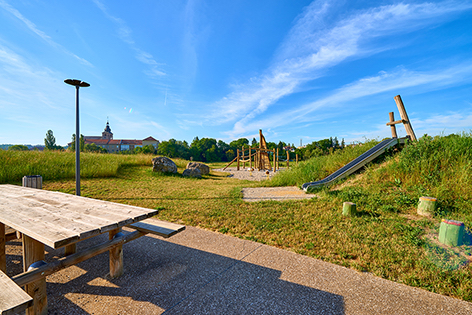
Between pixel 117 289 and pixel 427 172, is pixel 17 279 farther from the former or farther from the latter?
pixel 427 172

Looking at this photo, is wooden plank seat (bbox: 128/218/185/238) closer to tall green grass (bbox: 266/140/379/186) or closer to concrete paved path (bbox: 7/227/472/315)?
concrete paved path (bbox: 7/227/472/315)

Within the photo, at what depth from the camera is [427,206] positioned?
3.99 metres

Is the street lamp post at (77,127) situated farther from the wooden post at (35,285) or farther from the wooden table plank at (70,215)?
the wooden post at (35,285)

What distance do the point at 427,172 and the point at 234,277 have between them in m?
5.33

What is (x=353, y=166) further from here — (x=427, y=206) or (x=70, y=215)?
(x=70, y=215)

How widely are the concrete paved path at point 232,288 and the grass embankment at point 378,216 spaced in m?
0.33

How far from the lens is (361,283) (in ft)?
7.94

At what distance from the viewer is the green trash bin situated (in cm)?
296

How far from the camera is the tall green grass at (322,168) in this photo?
775 cm

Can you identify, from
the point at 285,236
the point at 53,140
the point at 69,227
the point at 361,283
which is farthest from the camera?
the point at 53,140

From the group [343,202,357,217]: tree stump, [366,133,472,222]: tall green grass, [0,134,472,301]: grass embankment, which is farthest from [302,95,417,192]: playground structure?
[343,202,357,217]: tree stump

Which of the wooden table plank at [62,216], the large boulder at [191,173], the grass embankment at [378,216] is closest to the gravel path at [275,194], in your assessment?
the grass embankment at [378,216]

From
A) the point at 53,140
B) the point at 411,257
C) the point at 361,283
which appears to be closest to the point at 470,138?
the point at 411,257

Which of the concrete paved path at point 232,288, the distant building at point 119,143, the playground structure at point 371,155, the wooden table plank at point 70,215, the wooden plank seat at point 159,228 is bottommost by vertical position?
the concrete paved path at point 232,288
